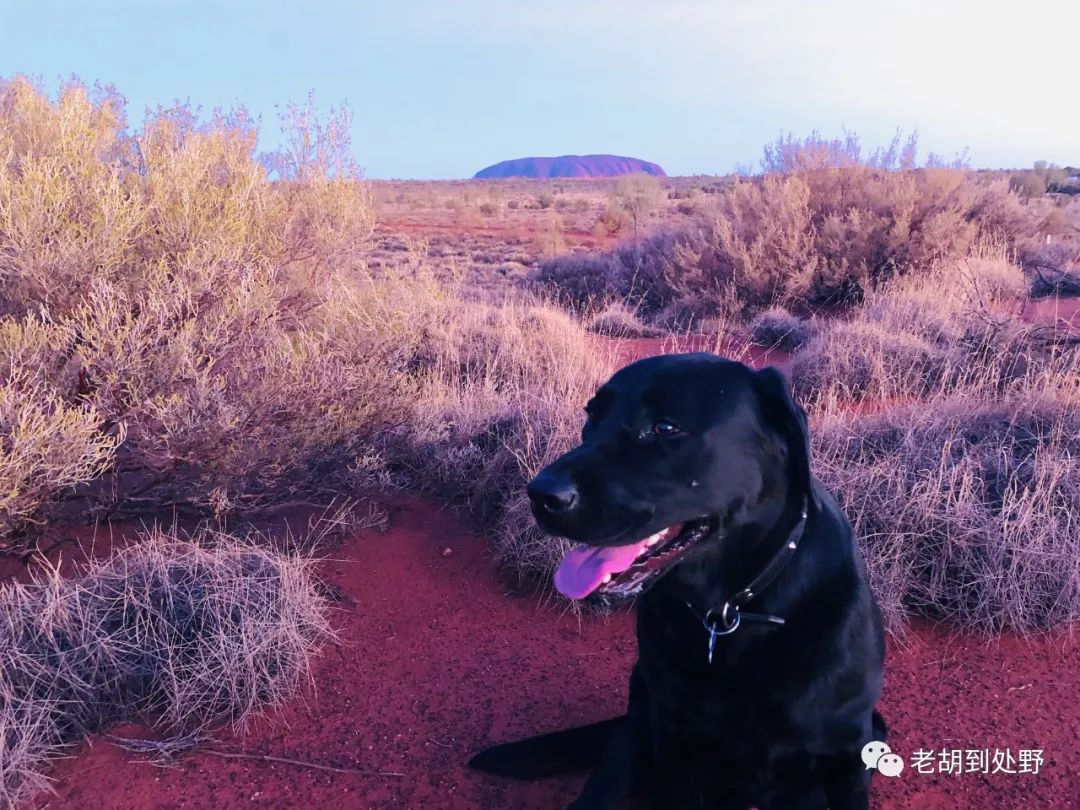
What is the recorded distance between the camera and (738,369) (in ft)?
6.97

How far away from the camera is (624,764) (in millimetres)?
2455

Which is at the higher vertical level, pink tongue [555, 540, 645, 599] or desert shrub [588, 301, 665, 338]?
pink tongue [555, 540, 645, 599]

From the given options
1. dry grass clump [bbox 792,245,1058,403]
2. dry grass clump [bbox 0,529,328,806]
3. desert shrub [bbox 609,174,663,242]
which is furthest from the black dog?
desert shrub [bbox 609,174,663,242]

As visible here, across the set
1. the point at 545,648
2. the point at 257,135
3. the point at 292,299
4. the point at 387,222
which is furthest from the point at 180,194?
the point at 387,222

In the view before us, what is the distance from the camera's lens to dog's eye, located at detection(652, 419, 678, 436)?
6.54ft

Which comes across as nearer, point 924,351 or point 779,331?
point 924,351

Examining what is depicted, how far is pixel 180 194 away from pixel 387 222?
2664cm

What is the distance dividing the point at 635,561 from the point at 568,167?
82.7 meters

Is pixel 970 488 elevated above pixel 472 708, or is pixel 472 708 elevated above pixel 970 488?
pixel 970 488

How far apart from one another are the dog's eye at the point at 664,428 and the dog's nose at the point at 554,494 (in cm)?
26

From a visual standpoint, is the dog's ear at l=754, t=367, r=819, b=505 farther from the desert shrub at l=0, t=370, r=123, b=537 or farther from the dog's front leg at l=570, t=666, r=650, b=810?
the desert shrub at l=0, t=370, r=123, b=537

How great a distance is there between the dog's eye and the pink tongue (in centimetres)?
25

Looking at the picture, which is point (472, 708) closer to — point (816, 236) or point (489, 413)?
point (489, 413)

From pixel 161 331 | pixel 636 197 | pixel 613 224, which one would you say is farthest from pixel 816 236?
pixel 636 197
